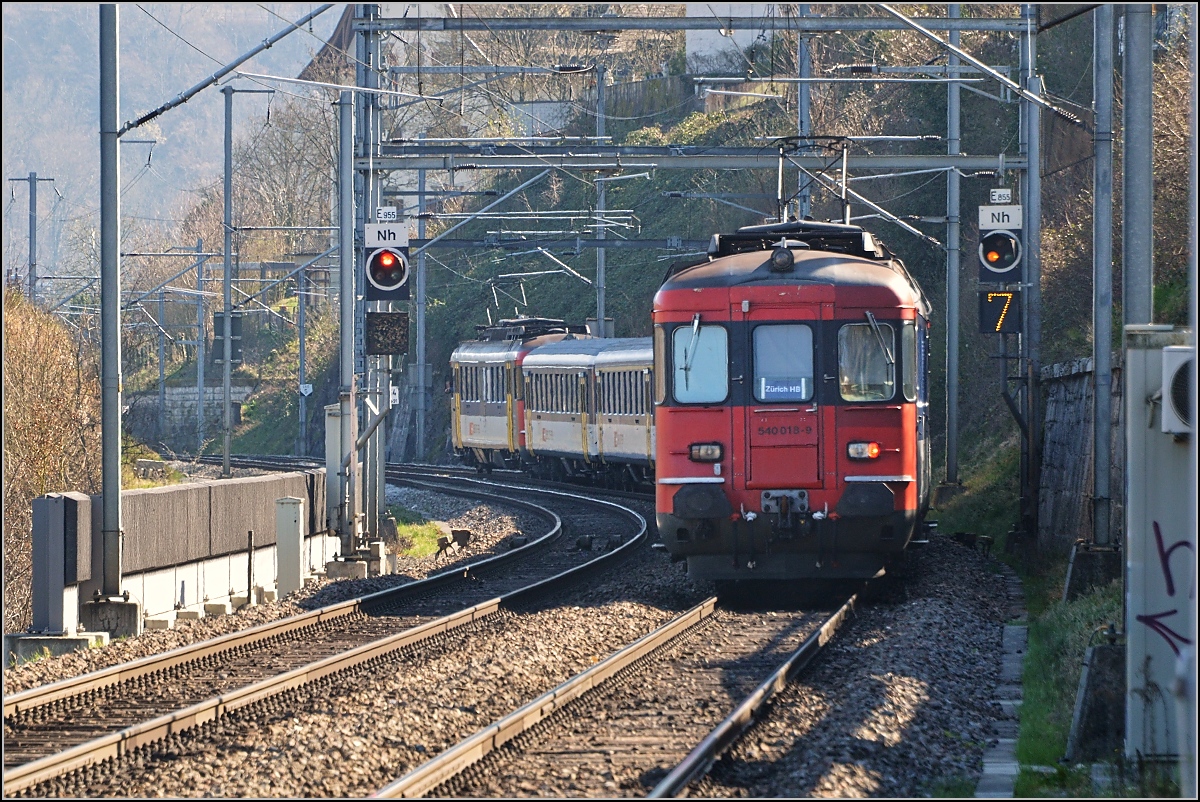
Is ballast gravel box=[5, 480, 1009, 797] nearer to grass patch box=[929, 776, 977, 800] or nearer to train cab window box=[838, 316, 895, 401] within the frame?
grass patch box=[929, 776, 977, 800]

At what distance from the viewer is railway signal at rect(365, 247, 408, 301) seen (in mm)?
17359

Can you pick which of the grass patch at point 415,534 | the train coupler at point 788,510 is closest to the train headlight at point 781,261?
the train coupler at point 788,510

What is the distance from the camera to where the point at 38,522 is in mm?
13219

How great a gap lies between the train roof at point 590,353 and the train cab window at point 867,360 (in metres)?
13.1

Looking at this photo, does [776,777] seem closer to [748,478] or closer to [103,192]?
[748,478]

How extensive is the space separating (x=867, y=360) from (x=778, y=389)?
810mm

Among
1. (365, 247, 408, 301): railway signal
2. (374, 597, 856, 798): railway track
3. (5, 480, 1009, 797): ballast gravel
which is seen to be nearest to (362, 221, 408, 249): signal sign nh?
(365, 247, 408, 301): railway signal

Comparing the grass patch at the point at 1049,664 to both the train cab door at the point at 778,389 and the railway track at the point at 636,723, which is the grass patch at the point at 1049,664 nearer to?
the railway track at the point at 636,723

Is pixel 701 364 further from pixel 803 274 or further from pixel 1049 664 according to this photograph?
pixel 1049 664

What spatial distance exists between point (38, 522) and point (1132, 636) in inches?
361

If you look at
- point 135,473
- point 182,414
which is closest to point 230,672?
point 135,473

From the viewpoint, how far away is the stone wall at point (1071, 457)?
15141mm

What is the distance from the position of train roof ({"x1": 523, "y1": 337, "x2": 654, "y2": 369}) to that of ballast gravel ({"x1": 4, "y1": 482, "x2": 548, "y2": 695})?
11.3 feet

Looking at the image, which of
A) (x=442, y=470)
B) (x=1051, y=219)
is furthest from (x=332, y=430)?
(x=442, y=470)
